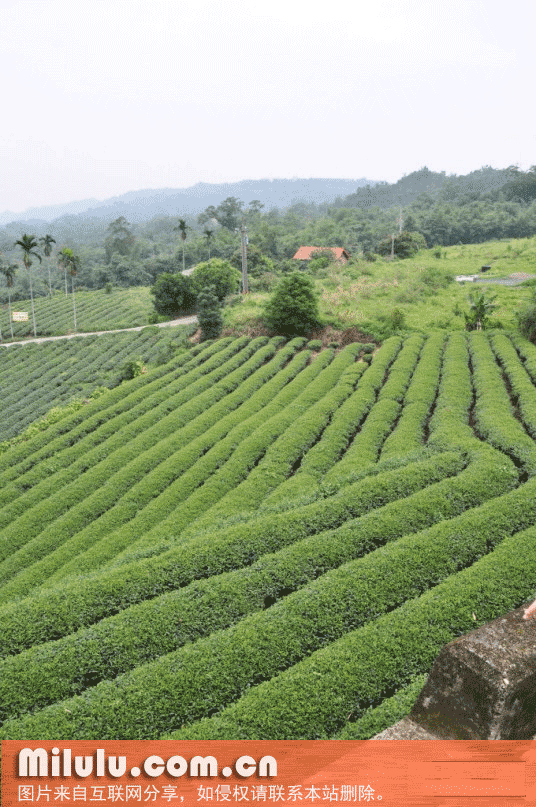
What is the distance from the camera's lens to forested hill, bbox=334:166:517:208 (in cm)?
12387

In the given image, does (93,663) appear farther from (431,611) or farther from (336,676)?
(431,611)

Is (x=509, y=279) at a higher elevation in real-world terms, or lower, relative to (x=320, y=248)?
lower

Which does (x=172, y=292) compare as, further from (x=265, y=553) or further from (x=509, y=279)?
(x=265, y=553)

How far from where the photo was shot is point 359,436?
68.5 feet

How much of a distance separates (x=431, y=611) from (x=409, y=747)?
328cm

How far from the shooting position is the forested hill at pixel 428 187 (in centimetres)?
12387

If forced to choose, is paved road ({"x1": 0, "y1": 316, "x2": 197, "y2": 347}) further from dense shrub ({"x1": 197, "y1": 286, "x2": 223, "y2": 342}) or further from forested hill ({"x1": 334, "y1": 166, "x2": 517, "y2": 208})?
forested hill ({"x1": 334, "y1": 166, "x2": 517, "y2": 208})

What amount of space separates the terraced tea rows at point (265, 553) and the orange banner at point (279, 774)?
77 centimetres

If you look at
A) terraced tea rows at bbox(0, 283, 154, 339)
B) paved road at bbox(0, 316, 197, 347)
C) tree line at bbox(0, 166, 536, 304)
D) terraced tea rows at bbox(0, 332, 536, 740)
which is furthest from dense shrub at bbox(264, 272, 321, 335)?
terraced tea rows at bbox(0, 283, 154, 339)

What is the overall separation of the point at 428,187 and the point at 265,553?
185273 millimetres

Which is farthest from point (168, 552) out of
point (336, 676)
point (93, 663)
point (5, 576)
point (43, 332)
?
point (43, 332)

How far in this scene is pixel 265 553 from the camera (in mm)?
13398

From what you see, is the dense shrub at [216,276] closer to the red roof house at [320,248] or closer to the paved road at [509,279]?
the red roof house at [320,248]

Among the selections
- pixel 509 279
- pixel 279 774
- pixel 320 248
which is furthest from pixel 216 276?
pixel 279 774
